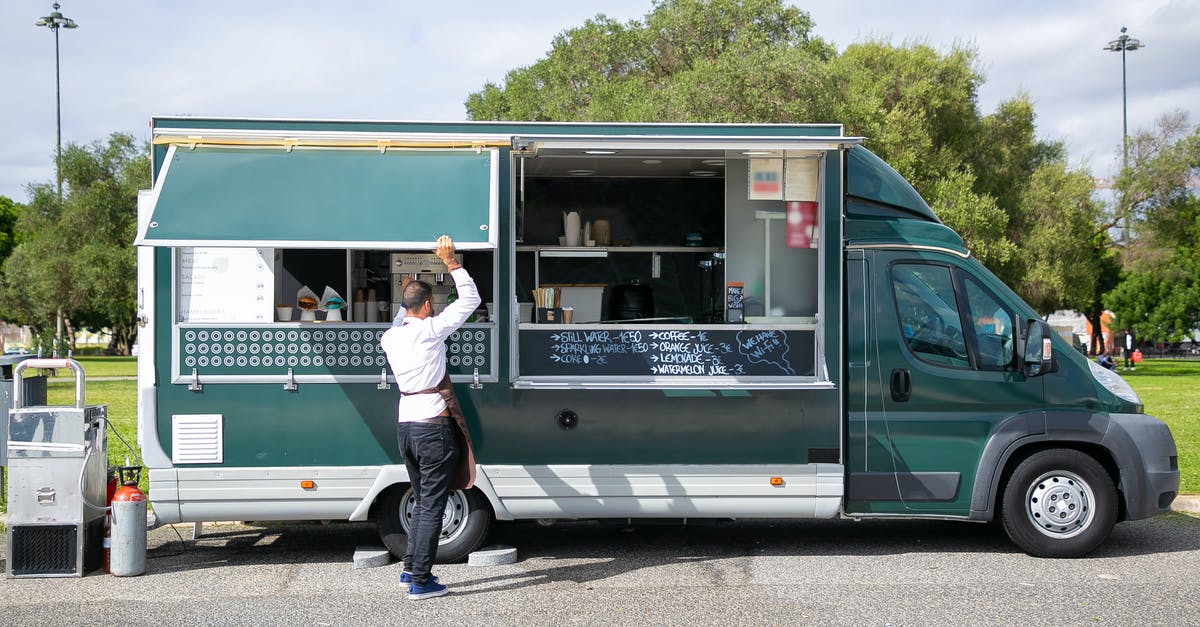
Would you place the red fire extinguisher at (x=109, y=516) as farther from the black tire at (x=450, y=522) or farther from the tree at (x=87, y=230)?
the tree at (x=87, y=230)

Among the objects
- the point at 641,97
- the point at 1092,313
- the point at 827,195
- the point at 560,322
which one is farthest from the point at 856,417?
the point at 1092,313

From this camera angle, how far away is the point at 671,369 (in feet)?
22.6

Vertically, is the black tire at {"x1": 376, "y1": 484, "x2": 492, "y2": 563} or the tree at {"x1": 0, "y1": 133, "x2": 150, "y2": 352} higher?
the tree at {"x1": 0, "y1": 133, "x2": 150, "y2": 352}

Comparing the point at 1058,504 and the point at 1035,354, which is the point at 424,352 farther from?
the point at 1058,504

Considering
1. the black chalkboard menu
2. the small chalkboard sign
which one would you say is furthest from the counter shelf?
the small chalkboard sign

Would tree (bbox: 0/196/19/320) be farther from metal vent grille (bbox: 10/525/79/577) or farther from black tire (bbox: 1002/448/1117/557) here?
black tire (bbox: 1002/448/1117/557)

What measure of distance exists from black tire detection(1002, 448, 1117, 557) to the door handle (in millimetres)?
860

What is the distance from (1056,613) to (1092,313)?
56341mm

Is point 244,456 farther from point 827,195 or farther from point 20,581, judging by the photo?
point 827,195

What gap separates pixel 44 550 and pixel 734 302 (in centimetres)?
468

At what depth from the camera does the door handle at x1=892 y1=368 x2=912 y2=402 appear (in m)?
6.89

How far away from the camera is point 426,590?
602 cm

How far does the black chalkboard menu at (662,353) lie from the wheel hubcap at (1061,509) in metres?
1.71

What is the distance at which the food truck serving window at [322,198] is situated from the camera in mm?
6137
